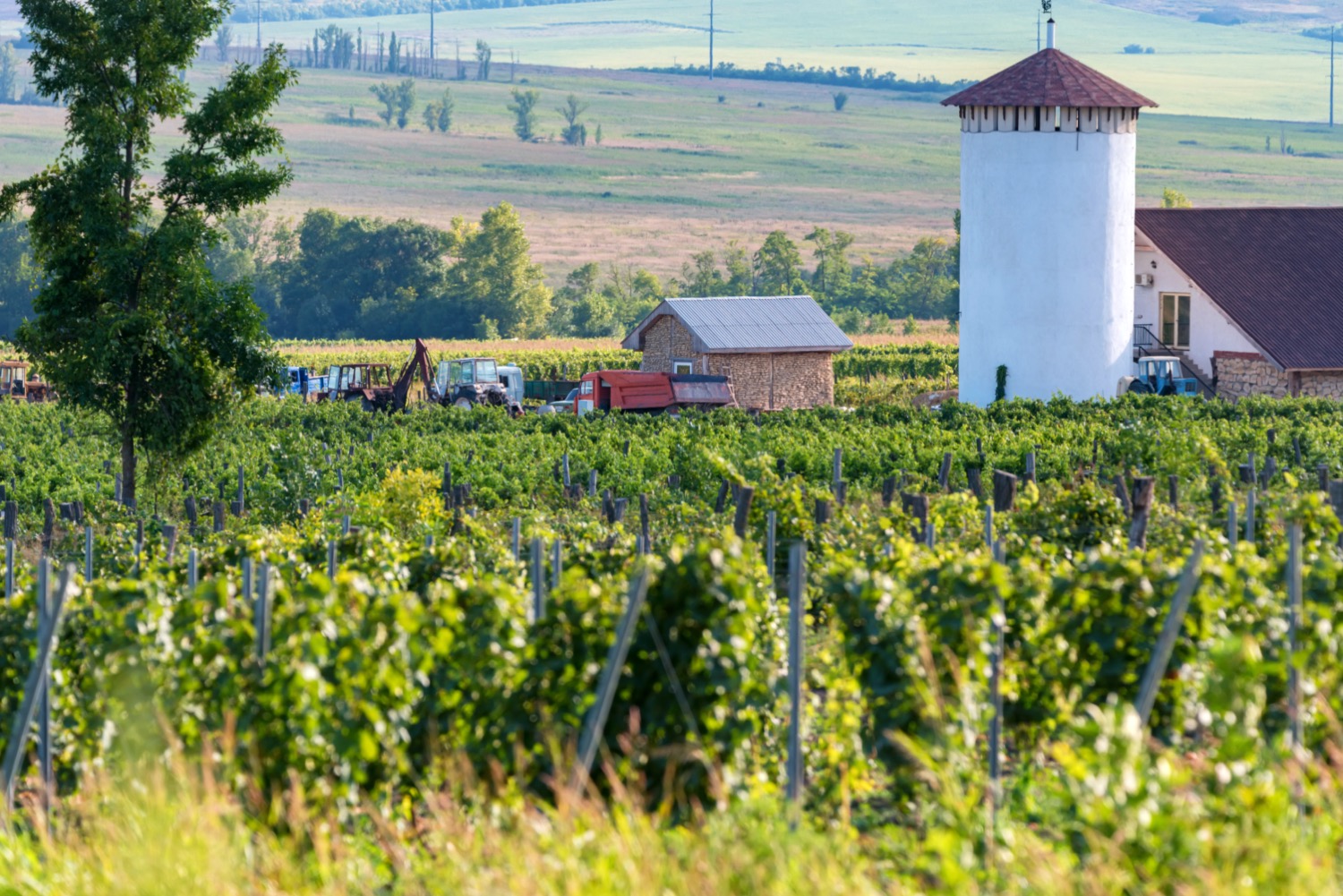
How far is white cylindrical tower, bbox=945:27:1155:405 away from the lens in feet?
160

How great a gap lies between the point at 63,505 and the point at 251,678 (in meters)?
16.3

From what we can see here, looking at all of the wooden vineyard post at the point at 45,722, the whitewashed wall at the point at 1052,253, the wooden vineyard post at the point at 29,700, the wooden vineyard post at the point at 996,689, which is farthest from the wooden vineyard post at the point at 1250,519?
the whitewashed wall at the point at 1052,253

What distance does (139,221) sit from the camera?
966 inches

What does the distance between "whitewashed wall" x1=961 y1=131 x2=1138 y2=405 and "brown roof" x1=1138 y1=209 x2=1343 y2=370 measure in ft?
9.95

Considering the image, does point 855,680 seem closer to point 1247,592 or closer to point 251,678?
point 1247,592

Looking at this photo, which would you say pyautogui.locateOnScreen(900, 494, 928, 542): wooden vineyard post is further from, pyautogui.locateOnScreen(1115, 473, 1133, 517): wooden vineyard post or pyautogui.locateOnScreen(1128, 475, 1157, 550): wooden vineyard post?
pyautogui.locateOnScreen(1115, 473, 1133, 517): wooden vineyard post

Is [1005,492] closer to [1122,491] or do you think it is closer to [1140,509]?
[1122,491]

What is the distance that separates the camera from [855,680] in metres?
10.2

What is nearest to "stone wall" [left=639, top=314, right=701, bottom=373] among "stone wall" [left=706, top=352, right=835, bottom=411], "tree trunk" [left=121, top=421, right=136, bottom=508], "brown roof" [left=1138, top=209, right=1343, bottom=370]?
"stone wall" [left=706, top=352, right=835, bottom=411]

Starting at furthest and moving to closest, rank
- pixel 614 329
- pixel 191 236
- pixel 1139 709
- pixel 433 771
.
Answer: pixel 614 329
pixel 191 236
pixel 433 771
pixel 1139 709

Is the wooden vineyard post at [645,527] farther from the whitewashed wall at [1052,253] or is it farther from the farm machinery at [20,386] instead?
the farm machinery at [20,386]

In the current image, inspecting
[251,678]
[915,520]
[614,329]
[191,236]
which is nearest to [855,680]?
[251,678]

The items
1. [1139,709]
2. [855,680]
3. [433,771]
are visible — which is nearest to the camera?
[1139,709]

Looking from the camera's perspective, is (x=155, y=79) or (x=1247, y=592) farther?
(x=155, y=79)
